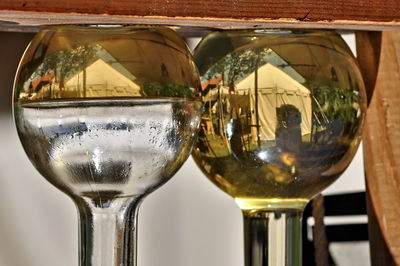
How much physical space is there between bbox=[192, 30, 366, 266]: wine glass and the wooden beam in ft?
0.05

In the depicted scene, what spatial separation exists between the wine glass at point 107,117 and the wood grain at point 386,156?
0.35 feet

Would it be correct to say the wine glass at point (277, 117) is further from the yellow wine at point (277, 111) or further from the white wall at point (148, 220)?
the white wall at point (148, 220)

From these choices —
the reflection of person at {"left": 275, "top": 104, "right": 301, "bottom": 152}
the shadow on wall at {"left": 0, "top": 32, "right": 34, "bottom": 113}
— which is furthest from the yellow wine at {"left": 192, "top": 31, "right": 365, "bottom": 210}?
the shadow on wall at {"left": 0, "top": 32, "right": 34, "bottom": 113}

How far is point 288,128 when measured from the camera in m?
0.23

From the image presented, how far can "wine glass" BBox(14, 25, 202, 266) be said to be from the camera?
197 millimetres

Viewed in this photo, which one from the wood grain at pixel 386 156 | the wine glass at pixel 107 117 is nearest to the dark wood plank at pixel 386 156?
the wood grain at pixel 386 156

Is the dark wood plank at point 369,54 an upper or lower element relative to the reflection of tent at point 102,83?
upper

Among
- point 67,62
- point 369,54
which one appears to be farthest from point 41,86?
point 369,54

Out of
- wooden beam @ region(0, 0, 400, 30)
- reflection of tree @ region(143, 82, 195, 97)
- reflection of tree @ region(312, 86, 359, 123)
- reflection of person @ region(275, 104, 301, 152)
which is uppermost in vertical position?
wooden beam @ region(0, 0, 400, 30)

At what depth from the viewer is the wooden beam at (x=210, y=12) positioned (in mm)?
177

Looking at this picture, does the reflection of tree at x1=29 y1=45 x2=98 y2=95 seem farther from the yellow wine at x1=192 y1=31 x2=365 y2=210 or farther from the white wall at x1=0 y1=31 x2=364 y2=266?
the white wall at x1=0 y1=31 x2=364 y2=266

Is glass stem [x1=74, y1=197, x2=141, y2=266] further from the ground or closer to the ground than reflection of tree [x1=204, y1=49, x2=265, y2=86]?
closer to the ground

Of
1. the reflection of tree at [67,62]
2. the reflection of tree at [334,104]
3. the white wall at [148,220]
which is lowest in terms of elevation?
the white wall at [148,220]

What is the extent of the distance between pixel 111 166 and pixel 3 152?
0.20 metres
